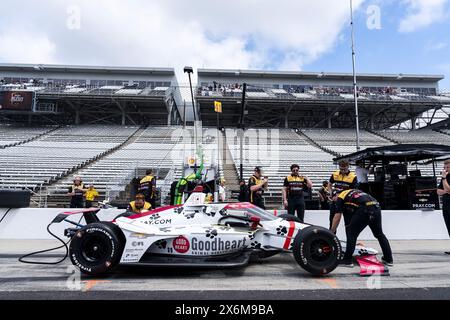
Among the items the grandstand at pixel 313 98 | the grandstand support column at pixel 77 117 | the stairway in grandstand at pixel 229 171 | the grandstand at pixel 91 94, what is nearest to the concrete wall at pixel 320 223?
the stairway in grandstand at pixel 229 171

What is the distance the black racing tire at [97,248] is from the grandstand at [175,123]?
7105mm

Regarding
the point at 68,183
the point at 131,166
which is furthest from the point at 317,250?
the point at 131,166

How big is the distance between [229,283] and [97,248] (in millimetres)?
1817

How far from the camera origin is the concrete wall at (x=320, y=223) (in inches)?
302

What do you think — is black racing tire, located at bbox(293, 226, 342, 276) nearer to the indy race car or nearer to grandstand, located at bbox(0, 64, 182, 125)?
the indy race car

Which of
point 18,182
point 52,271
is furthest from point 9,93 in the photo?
point 52,271

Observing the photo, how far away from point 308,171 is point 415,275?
1062cm

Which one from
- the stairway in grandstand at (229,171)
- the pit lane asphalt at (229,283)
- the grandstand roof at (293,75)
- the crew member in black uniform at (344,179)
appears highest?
the grandstand roof at (293,75)

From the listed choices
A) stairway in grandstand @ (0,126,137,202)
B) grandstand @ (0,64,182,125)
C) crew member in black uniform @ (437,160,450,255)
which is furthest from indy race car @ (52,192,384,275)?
grandstand @ (0,64,182,125)

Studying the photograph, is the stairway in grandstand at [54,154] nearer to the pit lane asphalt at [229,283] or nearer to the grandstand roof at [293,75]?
Result: the pit lane asphalt at [229,283]

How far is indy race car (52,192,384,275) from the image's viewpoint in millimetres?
4055

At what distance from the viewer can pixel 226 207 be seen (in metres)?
4.69
